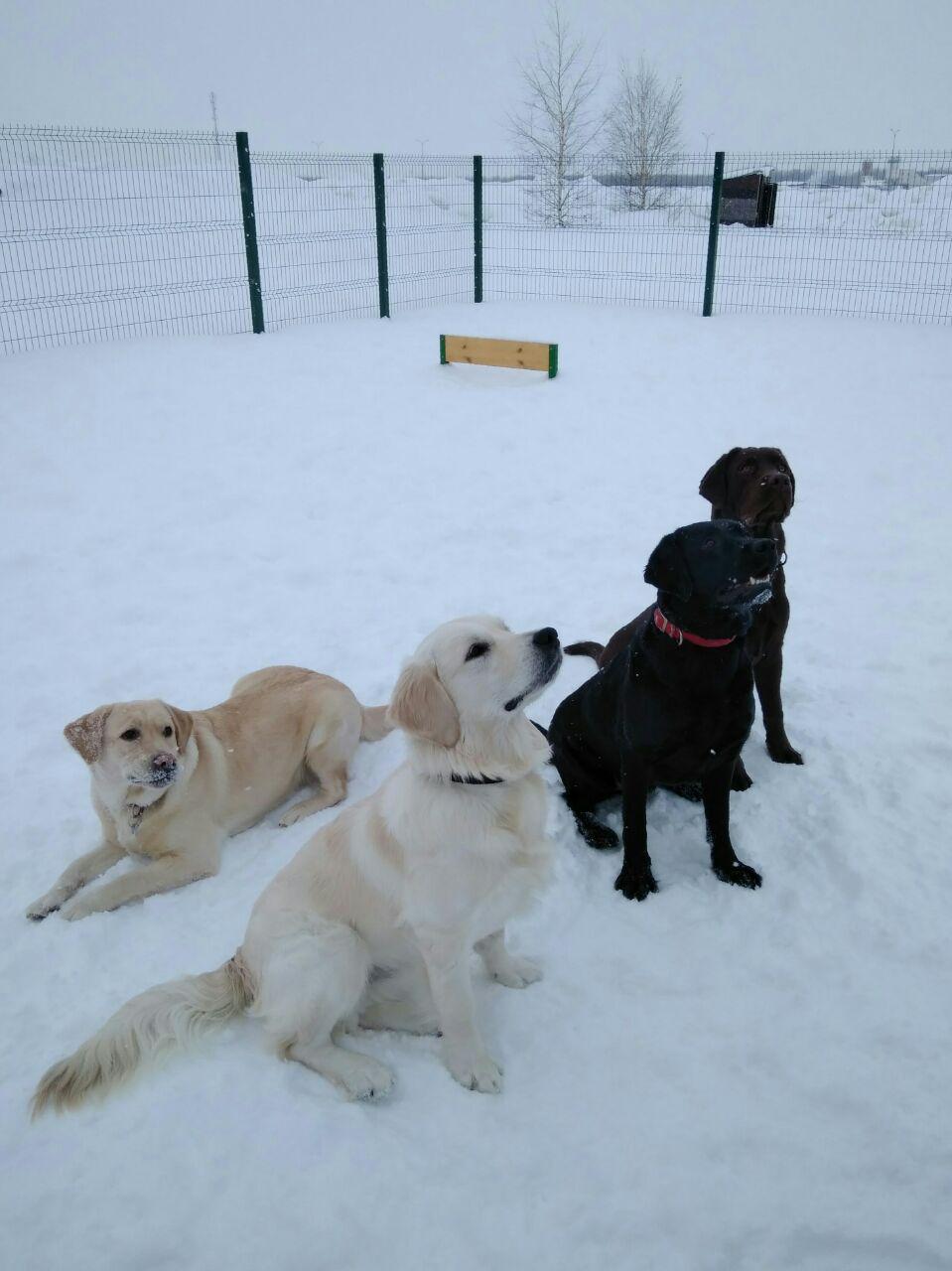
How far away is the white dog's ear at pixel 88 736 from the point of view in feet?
9.37

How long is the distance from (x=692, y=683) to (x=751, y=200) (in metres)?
16.4

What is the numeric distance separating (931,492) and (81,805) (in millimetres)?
6082

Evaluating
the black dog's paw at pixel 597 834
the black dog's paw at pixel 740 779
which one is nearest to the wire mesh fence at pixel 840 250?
the black dog's paw at pixel 740 779

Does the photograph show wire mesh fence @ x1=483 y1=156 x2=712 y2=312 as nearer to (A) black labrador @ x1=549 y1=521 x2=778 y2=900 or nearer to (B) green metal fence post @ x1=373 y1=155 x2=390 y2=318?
(B) green metal fence post @ x1=373 y1=155 x2=390 y2=318

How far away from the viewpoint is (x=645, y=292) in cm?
1261

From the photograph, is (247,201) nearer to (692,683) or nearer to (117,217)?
(117,217)

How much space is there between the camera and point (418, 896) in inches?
82.4

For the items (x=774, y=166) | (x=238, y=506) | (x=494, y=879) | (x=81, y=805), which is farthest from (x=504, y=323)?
(x=494, y=879)

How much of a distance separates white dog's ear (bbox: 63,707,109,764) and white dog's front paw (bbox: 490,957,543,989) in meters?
1.58

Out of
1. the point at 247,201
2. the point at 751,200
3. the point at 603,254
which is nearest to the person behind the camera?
the point at 247,201

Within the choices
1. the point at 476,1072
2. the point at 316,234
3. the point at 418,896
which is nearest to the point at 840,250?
the point at 316,234

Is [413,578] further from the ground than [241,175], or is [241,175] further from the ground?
[241,175]

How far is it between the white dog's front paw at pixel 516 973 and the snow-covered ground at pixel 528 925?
42 mm

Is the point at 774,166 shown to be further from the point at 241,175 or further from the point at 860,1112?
the point at 860,1112
